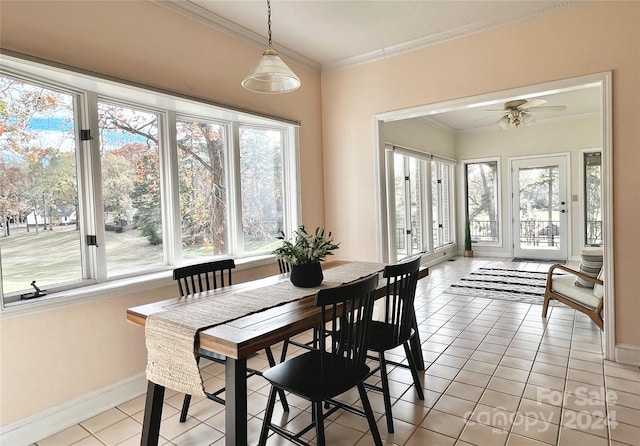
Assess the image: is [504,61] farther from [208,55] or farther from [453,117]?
[453,117]

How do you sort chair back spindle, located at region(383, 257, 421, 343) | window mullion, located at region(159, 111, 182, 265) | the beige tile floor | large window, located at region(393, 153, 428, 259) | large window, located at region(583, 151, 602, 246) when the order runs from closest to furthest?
the beige tile floor
chair back spindle, located at region(383, 257, 421, 343)
window mullion, located at region(159, 111, 182, 265)
large window, located at region(393, 153, 428, 259)
large window, located at region(583, 151, 602, 246)

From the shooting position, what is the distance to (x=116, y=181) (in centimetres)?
273

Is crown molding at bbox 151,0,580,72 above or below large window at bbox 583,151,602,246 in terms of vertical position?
above

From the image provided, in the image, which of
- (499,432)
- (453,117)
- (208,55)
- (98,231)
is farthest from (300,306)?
(453,117)

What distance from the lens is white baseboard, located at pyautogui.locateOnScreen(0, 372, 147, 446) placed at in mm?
2087

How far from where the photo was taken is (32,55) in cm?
212

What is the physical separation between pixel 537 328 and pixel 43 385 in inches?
159

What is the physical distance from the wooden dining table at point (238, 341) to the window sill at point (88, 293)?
2.06 ft

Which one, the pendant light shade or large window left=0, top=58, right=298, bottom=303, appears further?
large window left=0, top=58, right=298, bottom=303

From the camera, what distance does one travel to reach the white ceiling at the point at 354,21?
297 cm

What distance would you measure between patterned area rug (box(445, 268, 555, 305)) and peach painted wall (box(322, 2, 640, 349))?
1.80m

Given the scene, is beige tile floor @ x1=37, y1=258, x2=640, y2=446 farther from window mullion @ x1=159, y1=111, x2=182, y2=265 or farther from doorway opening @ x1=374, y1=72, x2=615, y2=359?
window mullion @ x1=159, y1=111, x2=182, y2=265

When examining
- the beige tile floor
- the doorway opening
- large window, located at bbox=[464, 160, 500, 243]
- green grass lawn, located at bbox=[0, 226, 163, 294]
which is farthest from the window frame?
green grass lawn, located at bbox=[0, 226, 163, 294]

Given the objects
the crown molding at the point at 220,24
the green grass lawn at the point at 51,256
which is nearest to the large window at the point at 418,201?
the crown molding at the point at 220,24
